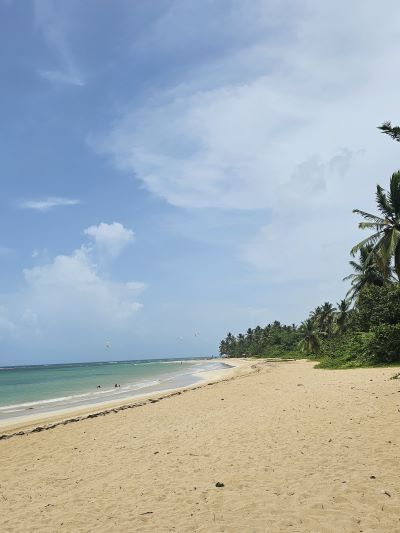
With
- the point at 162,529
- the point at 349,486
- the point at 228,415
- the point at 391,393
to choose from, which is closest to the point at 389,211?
the point at 391,393

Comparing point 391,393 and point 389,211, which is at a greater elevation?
point 389,211

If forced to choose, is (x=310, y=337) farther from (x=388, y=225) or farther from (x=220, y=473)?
(x=220, y=473)

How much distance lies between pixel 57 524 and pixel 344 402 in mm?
Result: 10270

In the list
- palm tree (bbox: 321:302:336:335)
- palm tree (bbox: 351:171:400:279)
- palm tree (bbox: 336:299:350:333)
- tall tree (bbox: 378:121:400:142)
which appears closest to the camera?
tall tree (bbox: 378:121:400:142)

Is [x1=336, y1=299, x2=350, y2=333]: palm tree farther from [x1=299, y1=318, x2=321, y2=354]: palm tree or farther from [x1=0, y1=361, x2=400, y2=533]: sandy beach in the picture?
[x1=0, y1=361, x2=400, y2=533]: sandy beach

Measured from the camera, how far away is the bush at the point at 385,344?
27578 millimetres

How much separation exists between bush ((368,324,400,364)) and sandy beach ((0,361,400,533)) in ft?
46.8

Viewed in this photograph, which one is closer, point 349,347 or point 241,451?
point 241,451

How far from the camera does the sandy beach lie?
19.2 feet

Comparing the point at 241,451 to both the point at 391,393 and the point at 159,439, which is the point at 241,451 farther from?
the point at 391,393

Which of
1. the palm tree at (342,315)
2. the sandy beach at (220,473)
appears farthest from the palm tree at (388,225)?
the palm tree at (342,315)

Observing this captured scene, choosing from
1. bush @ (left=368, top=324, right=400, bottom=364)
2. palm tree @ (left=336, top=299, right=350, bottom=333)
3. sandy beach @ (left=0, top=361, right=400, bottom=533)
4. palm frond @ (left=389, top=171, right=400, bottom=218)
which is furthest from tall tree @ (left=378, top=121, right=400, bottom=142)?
palm tree @ (left=336, top=299, right=350, bottom=333)

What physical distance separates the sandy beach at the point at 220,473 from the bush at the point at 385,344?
14.3m

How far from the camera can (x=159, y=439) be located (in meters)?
11.5
